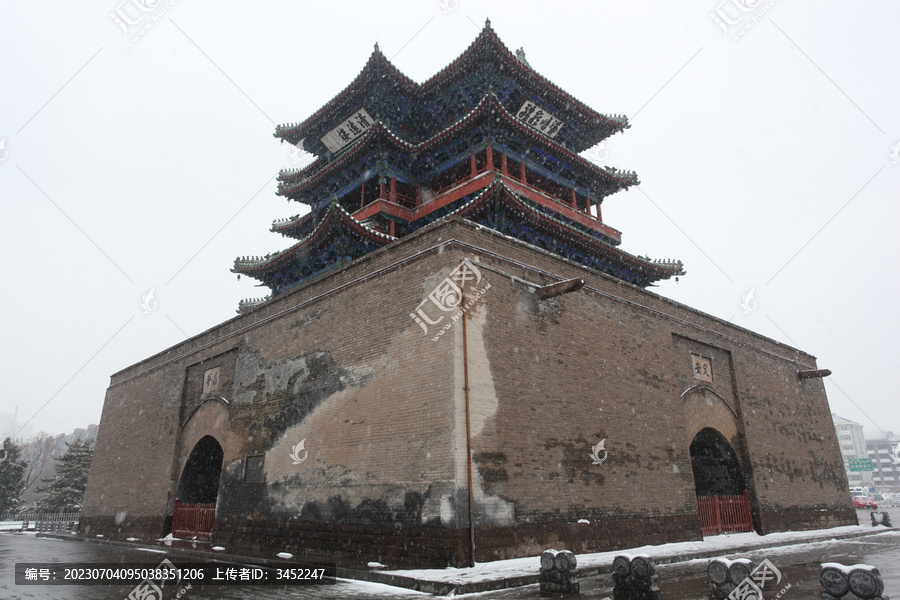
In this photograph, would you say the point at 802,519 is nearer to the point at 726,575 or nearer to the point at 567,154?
the point at 726,575

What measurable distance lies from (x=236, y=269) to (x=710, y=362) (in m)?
14.7

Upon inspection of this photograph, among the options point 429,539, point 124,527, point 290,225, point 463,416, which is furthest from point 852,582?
point 290,225

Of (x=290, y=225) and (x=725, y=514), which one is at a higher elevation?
(x=290, y=225)

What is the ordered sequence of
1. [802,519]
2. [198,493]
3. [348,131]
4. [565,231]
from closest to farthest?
[565,231], [802,519], [198,493], [348,131]

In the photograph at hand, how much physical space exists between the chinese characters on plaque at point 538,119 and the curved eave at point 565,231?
4739 millimetres

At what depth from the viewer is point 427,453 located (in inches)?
322

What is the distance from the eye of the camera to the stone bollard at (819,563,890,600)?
192 inches

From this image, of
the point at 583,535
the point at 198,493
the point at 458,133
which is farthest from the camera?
the point at 458,133

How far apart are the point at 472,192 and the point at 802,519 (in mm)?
12454

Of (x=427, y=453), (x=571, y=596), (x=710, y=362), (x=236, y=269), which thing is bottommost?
(x=571, y=596)

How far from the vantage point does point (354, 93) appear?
1817 cm

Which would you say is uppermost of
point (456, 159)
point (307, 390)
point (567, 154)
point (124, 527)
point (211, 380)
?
point (567, 154)

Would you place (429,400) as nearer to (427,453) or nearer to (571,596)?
(427,453)

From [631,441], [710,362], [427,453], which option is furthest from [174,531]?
[710,362]
